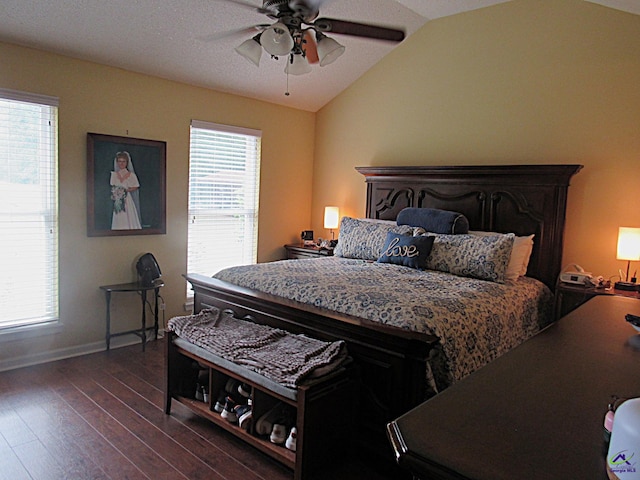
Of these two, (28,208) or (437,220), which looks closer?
(28,208)

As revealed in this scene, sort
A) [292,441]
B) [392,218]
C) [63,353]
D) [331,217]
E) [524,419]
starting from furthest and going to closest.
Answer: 1. [331,217]
2. [392,218]
3. [63,353]
4. [292,441]
5. [524,419]

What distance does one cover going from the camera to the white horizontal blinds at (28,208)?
346 centimetres

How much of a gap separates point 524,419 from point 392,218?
392cm

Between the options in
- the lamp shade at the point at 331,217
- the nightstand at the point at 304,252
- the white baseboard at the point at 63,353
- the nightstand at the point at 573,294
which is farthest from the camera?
the lamp shade at the point at 331,217

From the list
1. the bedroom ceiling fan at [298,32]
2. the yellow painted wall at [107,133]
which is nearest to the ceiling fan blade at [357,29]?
the bedroom ceiling fan at [298,32]

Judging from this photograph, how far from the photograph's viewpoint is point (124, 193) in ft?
13.4

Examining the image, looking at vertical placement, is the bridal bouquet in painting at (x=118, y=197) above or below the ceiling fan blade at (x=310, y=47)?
below

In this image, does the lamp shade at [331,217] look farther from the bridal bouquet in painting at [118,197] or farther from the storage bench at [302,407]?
the storage bench at [302,407]

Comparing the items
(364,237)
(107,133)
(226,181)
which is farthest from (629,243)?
(107,133)

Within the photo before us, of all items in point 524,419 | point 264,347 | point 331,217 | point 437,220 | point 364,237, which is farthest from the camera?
point 331,217

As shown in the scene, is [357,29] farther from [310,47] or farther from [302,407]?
[302,407]

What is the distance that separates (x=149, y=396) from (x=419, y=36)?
3993 mm

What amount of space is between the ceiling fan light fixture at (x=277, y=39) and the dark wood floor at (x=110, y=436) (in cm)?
216

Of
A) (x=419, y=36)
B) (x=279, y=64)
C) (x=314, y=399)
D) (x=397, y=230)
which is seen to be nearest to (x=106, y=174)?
(x=279, y=64)
